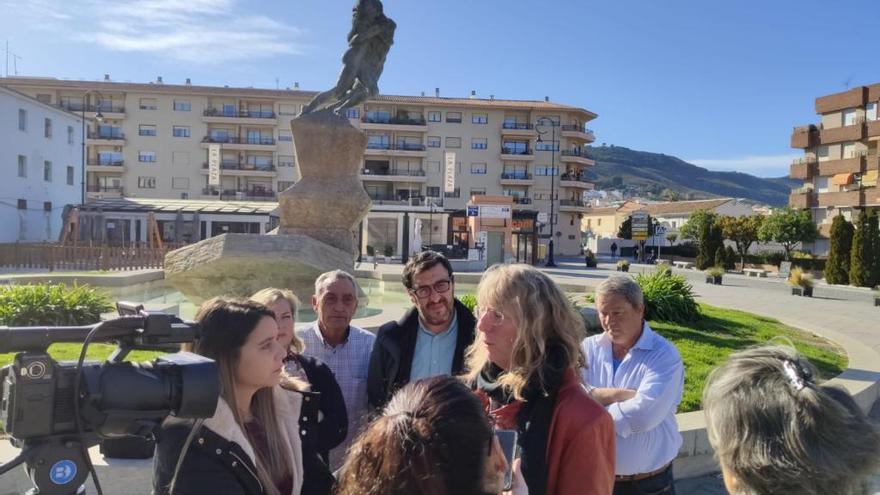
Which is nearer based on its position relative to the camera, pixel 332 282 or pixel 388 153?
pixel 332 282

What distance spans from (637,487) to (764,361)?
1699 millimetres

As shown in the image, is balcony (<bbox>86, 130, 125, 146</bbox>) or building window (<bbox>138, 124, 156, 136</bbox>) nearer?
balcony (<bbox>86, 130, 125, 146</bbox>)

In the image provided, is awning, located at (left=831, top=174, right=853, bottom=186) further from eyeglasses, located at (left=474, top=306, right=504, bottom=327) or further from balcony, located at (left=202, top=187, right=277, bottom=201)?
eyeglasses, located at (left=474, top=306, right=504, bottom=327)

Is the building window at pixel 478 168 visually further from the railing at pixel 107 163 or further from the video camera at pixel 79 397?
the video camera at pixel 79 397

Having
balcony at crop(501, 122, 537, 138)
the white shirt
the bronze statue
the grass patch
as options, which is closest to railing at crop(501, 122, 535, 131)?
balcony at crop(501, 122, 537, 138)

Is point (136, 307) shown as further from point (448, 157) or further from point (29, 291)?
point (448, 157)

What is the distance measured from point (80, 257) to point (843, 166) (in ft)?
177

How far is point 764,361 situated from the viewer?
1752 millimetres

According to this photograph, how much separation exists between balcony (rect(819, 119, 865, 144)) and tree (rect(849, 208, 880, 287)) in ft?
94.5

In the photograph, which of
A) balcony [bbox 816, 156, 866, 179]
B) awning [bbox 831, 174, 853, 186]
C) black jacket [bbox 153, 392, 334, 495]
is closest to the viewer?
black jacket [bbox 153, 392, 334, 495]

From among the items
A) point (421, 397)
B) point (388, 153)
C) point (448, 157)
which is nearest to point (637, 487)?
point (421, 397)

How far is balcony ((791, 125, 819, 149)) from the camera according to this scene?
56.7 m

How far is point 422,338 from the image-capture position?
136 inches

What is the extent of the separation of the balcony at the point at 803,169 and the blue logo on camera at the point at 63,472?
63784 mm
